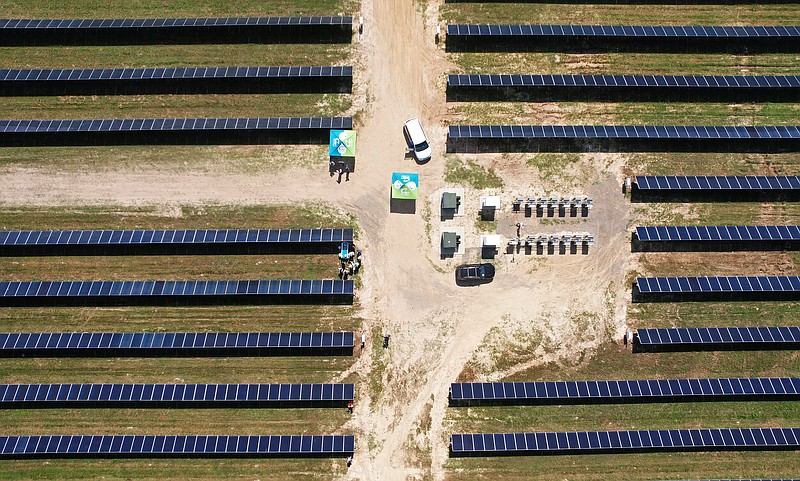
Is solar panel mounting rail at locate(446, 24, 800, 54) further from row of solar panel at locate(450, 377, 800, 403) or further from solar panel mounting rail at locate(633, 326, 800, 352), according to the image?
row of solar panel at locate(450, 377, 800, 403)

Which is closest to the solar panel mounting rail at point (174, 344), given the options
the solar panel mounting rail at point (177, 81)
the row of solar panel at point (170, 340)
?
the row of solar panel at point (170, 340)

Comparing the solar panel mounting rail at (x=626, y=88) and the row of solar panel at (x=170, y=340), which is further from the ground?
the solar panel mounting rail at (x=626, y=88)

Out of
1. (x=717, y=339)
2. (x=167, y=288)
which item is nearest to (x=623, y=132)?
(x=717, y=339)

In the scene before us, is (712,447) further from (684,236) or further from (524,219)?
(524,219)

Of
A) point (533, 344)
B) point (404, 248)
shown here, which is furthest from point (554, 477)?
point (404, 248)

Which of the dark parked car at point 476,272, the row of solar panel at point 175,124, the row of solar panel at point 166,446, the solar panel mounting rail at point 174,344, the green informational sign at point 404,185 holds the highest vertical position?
the row of solar panel at point 175,124

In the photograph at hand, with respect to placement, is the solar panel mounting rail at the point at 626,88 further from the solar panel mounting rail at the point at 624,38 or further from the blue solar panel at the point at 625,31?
the blue solar panel at the point at 625,31

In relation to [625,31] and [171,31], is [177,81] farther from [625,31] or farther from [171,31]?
[625,31]

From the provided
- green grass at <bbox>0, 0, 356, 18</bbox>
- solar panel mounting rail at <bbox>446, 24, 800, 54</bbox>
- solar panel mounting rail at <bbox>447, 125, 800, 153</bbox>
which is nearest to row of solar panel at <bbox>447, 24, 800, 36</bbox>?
solar panel mounting rail at <bbox>446, 24, 800, 54</bbox>
